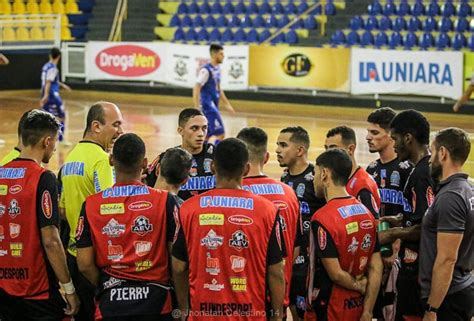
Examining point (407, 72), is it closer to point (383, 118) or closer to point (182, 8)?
point (182, 8)

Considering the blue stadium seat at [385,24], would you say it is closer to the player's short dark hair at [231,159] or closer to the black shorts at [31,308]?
the black shorts at [31,308]

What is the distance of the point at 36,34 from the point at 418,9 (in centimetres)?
1376

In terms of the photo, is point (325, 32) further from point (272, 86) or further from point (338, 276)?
point (338, 276)

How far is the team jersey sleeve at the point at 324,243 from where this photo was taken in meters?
5.32

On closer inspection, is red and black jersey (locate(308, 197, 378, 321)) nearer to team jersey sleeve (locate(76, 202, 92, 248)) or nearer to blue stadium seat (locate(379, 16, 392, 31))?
team jersey sleeve (locate(76, 202, 92, 248))

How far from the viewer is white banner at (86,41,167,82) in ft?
95.8

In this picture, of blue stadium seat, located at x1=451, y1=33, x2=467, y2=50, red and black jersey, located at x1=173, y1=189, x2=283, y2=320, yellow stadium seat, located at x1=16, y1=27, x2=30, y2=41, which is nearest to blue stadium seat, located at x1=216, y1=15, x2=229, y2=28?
yellow stadium seat, located at x1=16, y1=27, x2=30, y2=41

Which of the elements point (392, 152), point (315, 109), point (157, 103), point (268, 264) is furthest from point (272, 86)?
point (268, 264)

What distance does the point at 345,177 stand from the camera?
5.47 meters

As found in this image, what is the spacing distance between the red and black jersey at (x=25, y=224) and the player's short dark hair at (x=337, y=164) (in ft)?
5.83

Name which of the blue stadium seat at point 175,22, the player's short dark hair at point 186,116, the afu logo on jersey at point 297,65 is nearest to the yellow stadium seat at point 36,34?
the blue stadium seat at point 175,22

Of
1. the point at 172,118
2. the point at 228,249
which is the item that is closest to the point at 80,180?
the point at 228,249

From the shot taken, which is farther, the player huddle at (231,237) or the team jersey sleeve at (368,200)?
the team jersey sleeve at (368,200)

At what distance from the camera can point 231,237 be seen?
483 centimetres
